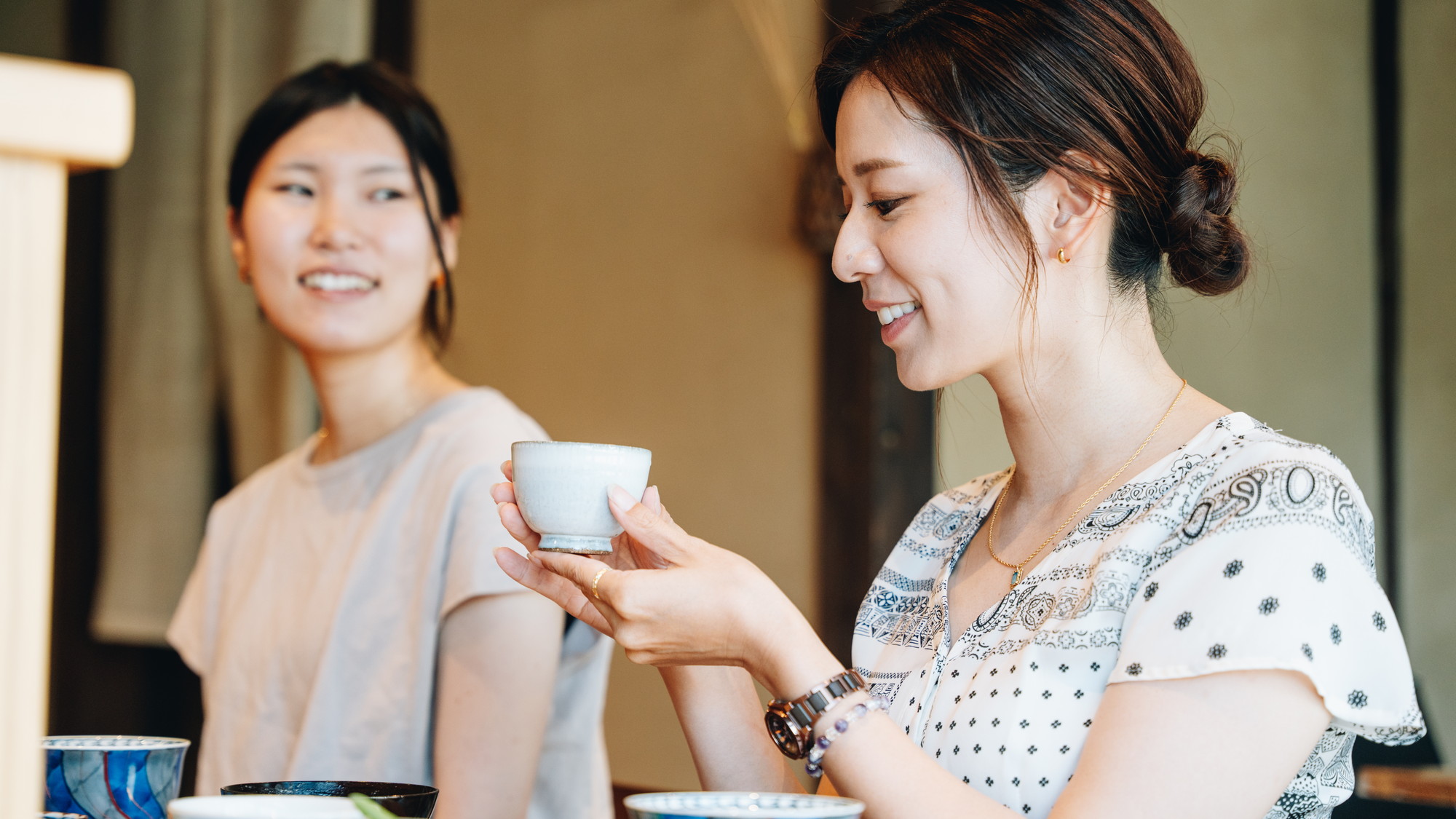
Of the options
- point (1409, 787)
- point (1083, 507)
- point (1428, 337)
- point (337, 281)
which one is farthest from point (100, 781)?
point (1428, 337)

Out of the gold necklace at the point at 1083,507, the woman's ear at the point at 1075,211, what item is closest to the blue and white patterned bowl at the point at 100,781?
the gold necklace at the point at 1083,507

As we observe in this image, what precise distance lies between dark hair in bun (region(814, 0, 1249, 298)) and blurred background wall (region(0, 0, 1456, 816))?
1.17m

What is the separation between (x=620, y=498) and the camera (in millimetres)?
949

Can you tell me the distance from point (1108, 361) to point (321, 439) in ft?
4.28

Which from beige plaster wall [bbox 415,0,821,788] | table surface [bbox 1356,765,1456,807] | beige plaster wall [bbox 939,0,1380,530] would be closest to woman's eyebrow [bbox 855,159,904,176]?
beige plaster wall [bbox 415,0,821,788]

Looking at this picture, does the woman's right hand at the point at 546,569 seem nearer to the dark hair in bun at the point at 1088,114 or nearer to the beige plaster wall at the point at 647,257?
the dark hair in bun at the point at 1088,114

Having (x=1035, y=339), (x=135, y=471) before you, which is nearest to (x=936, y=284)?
(x=1035, y=339)

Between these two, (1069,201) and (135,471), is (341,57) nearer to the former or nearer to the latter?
(135,471)

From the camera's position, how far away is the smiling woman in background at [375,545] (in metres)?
1.52

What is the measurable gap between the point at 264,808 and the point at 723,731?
22.7 inches

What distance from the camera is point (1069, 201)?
116 cm

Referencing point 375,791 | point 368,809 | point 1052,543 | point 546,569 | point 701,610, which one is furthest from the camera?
point 1052,543

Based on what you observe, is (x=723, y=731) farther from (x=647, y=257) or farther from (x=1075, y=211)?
(x=647, y=257)

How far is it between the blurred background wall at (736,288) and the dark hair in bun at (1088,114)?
1.17m
